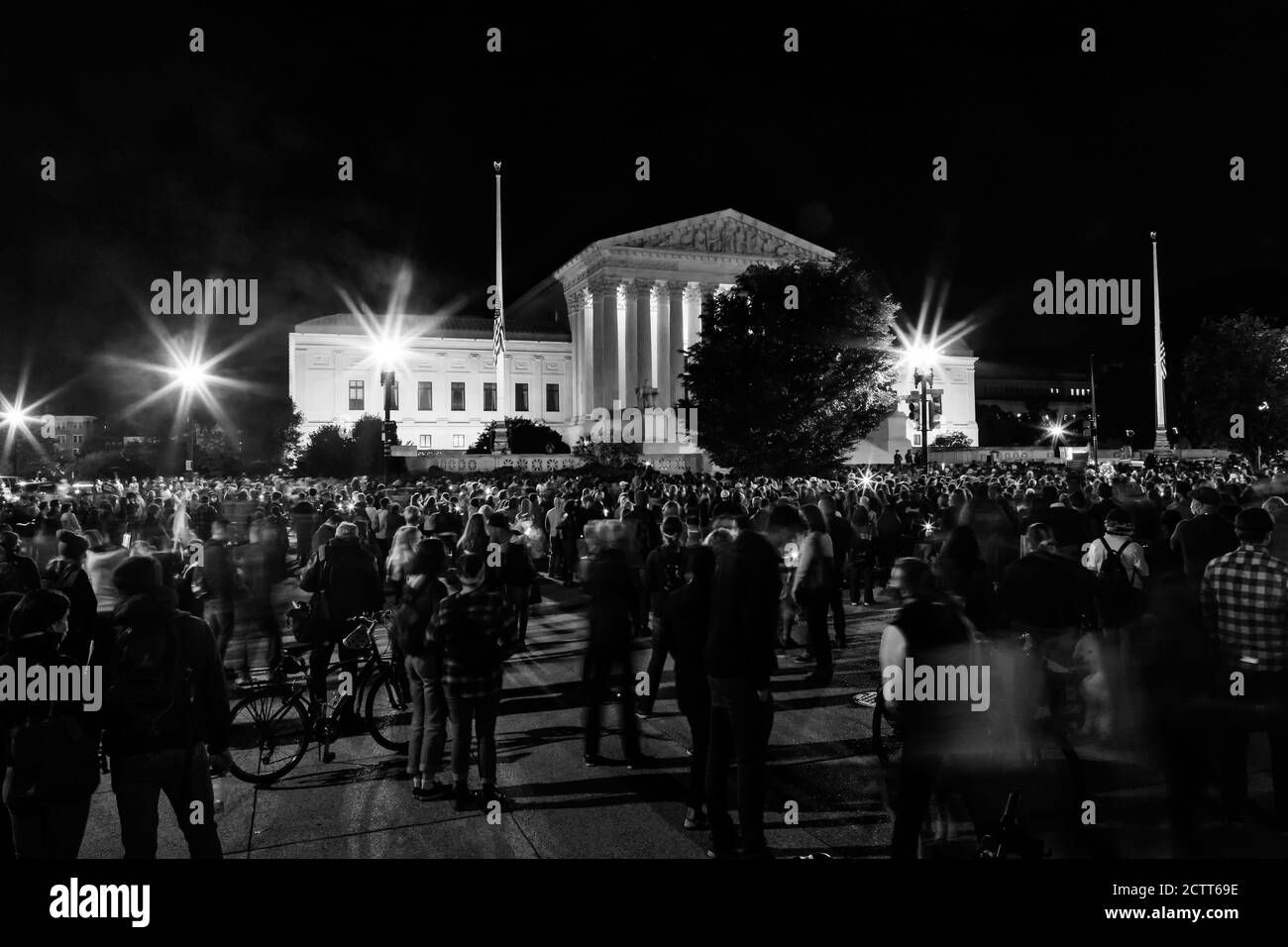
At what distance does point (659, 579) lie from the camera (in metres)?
9.27

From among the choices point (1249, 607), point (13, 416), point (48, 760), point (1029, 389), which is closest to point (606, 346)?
point (13, 416)

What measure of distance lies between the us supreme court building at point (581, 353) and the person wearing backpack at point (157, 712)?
44.7 metres

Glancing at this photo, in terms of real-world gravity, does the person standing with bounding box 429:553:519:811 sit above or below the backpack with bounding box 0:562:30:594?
below

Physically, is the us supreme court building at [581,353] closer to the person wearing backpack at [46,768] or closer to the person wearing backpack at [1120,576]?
the person wearing backpack at [1120,576]

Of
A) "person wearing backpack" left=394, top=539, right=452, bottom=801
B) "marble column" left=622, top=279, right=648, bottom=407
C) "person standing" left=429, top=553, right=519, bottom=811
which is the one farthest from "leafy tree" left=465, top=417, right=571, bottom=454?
"person standing" left=429, top=553, right=519, bottom=811

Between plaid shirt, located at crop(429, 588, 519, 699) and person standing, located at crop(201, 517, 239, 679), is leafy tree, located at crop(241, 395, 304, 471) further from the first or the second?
plaid shirt, located at crop(429, 588, 519, 699)

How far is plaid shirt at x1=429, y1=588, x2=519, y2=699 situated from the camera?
6.06m

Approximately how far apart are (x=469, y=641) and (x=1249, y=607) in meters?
4.84

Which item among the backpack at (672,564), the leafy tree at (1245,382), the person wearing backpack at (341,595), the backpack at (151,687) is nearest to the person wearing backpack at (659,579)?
the backpack at (672,564)

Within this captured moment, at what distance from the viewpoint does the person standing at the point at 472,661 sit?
6062 mm

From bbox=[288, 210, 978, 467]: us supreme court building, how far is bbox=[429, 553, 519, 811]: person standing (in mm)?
42969
